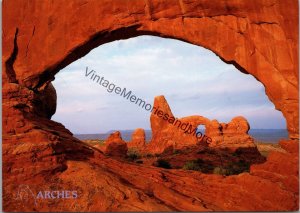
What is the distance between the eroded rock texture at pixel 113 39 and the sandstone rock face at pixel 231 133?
88.4 ft

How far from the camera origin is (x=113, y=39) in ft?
52.6

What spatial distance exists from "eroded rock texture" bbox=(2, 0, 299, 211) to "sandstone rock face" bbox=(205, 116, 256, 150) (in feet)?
88.4

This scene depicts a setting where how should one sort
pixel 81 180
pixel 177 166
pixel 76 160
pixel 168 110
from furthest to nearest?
pixel 168 110
pixel 177 166
pixel 76 160
pixel 81 180

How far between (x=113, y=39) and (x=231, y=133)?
32.2 meters

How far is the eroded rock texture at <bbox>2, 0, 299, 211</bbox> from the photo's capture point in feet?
35.3

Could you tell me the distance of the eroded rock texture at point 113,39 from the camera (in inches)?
423

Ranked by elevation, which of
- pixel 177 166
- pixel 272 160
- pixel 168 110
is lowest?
pixel 177 166

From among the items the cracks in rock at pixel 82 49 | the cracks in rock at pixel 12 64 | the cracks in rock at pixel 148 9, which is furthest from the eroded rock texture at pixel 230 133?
the cracks in rock at pixel 12 64

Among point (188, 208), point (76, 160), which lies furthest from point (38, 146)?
point (188, 208)

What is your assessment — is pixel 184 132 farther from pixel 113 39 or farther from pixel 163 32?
pixel 163 32

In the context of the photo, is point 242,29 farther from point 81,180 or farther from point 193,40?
point 81,180

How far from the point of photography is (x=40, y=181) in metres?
10.8

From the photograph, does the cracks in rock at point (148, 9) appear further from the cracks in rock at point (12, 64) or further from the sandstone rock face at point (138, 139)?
the sandstone rock face at point (138, 139)

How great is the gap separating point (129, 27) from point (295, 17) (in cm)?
763
